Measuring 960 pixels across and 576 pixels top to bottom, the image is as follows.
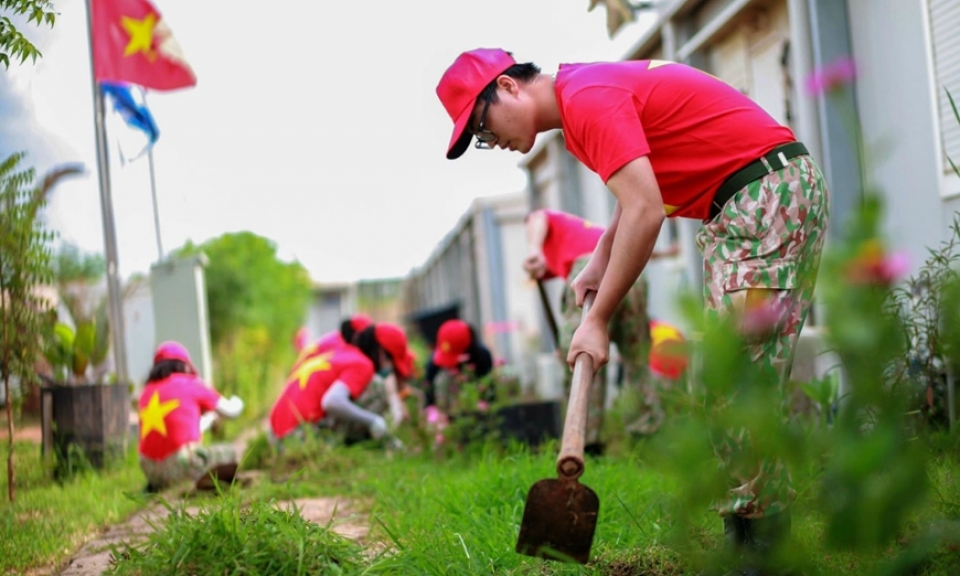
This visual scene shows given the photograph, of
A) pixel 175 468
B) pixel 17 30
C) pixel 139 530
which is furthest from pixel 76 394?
pixel 17 30

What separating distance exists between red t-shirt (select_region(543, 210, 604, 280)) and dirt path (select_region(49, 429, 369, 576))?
69.9 inches

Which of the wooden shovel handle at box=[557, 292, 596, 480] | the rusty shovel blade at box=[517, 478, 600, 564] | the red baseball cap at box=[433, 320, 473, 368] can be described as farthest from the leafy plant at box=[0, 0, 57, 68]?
the red baseball cap at box=[433, 320, 473, 368]

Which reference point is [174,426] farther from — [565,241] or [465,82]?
[465,82]

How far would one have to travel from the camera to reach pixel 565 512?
2078 millimetres

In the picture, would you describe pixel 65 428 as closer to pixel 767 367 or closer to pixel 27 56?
pixel 27 56

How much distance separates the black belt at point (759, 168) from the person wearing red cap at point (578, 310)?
2710 millimetres

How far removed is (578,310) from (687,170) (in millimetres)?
2756

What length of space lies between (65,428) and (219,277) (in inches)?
385

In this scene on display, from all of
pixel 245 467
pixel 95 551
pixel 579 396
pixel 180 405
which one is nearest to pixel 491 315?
pixel 245 467

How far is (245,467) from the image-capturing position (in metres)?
6.17

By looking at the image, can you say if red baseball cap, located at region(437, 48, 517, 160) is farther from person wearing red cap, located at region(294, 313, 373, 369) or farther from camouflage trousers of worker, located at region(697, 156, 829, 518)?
person wearing red cap, located at region(294, 313, 373, 369)

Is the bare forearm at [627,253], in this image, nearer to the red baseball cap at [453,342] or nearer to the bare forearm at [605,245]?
the bare forearm at [605,245]

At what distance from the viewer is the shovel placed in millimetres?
2064

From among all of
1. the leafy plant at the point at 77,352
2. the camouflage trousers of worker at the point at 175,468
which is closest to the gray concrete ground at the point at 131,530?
the camouflage trousers of worker at the point at 175,468
